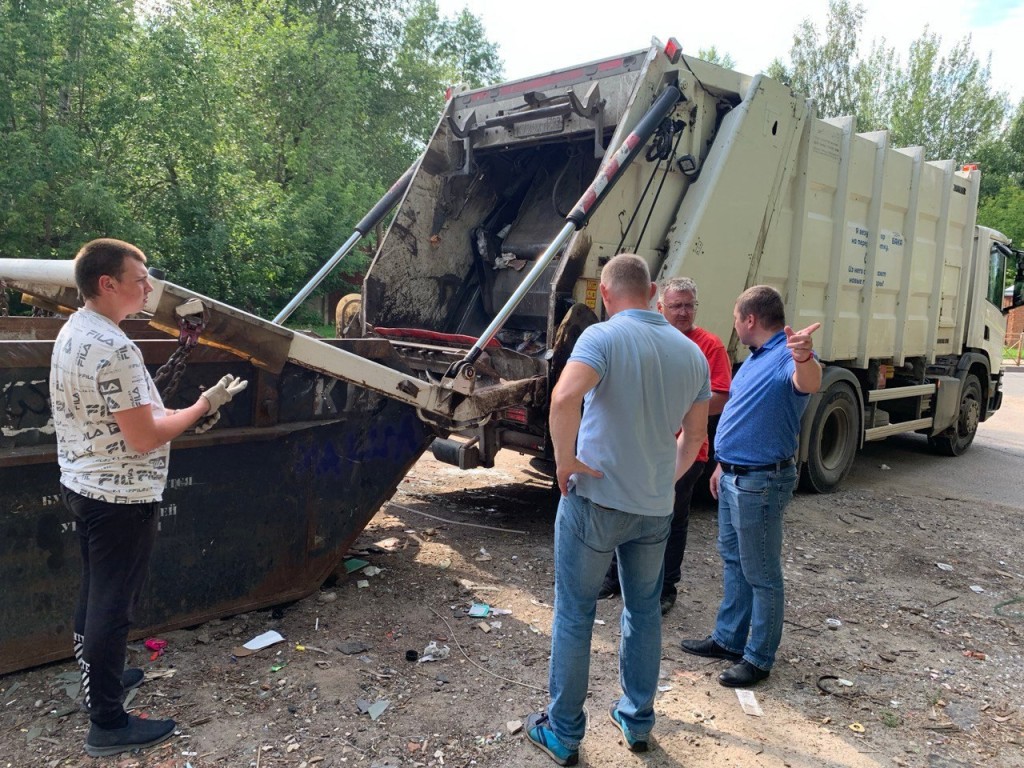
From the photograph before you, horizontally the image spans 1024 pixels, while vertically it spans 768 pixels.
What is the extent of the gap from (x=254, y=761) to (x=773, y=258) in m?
4.41

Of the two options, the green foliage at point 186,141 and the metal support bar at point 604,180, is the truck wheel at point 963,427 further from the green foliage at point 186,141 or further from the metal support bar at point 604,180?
the green foliage at point 186,141

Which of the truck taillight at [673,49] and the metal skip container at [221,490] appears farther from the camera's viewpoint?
the truck taillight at [673,49]

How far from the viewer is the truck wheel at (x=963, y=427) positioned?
7934 millimetres

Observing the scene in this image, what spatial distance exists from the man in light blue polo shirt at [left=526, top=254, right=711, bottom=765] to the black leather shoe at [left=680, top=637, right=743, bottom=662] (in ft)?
2.60

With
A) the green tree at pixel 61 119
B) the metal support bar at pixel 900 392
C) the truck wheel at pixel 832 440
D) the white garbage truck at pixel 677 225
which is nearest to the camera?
the white garbage truck at pixel 677 225

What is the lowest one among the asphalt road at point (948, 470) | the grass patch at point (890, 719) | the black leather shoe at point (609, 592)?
the grass patch at point (890, 719)

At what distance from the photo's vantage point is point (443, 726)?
2.46 metres

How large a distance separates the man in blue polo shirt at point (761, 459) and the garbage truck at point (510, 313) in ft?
3.94

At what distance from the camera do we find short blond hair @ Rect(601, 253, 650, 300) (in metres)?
2.31

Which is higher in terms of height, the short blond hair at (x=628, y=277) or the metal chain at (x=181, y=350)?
the short blond hair at (x=628, y=277)

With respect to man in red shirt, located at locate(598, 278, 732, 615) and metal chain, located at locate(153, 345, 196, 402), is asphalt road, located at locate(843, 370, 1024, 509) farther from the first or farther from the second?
metal chain, located at locate(153, 345, 196, 402)

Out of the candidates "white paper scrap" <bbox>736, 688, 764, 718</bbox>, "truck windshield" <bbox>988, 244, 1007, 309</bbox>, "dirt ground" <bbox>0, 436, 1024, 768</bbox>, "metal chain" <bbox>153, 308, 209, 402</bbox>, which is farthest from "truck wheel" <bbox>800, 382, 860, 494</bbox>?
"metal chain" <bbox>153, 308, 209, 402</bbox>

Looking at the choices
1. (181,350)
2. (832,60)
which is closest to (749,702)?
(181,350)

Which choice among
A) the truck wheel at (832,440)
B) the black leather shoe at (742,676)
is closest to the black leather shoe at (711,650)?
the black leather shoe at (742,676)
